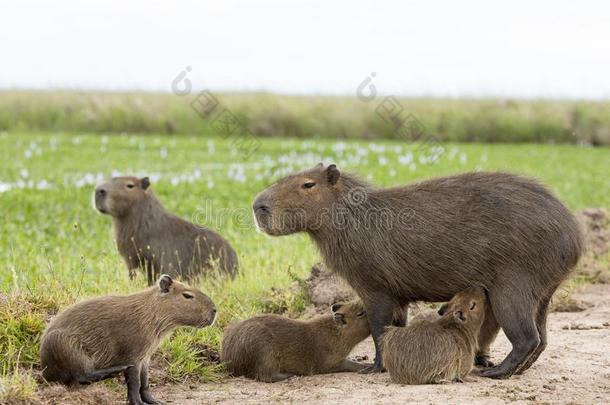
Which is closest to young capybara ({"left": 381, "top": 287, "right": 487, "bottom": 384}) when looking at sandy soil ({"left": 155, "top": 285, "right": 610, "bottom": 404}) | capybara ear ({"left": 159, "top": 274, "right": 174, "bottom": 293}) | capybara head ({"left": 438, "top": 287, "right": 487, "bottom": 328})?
capybara head ({"left": 438, "top": 287, "right": 487, "bottom": 328})

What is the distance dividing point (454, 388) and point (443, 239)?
0.98 metres

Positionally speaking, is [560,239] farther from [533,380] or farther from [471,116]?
[471,116]

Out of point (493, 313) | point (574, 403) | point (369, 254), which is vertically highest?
point (369, 254)

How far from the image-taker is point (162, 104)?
113 ft

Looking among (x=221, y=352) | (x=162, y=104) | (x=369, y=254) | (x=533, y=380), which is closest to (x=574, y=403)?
(x=533, y=380)

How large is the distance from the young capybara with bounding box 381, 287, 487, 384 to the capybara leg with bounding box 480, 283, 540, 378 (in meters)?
0.14

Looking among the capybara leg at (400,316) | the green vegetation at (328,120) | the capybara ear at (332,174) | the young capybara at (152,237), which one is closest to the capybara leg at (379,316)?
the capybara leg at (400,316)

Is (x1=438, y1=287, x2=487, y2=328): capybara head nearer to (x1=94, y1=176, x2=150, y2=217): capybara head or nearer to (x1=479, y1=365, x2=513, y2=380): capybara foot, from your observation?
(x1=479, y1=365, x2=513, y2=380): capybara foot

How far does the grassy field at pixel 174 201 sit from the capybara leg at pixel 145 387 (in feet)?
1.61

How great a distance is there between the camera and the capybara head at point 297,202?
6.04m

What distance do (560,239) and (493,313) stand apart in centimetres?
61

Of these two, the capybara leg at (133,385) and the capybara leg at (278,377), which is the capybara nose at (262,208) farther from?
the capybara leg at (133,385)

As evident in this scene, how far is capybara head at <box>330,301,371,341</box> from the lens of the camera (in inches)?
239

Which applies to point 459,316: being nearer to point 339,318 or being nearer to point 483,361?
point 483,361
